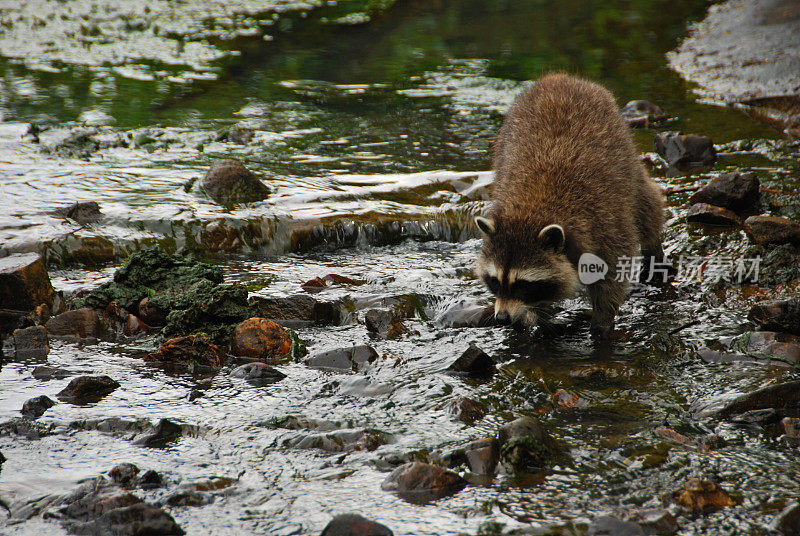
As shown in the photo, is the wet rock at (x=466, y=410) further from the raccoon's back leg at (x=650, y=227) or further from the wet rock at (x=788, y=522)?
the raccoon's back leg at (x=650, y=227)

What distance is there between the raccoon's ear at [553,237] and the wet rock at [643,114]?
4.81 meters

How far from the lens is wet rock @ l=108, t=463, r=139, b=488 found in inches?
125

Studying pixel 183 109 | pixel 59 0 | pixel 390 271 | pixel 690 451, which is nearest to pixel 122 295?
pixel 390 271

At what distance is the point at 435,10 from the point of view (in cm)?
1641

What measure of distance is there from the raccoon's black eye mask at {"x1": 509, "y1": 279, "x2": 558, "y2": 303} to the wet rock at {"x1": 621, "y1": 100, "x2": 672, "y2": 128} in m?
4.81

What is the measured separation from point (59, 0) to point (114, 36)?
2.55 metres

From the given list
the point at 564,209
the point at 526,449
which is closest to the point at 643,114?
the point at 564,209

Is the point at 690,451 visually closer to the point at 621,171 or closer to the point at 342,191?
the point at 621,171

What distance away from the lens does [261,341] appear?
4656 millimetres

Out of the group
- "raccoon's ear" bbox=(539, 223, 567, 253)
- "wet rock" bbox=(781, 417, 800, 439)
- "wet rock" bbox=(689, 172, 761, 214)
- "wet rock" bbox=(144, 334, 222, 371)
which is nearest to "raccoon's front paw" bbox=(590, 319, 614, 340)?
"raccoon's ear" bbox=(539, 223, 567, 253)

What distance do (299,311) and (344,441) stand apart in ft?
6.00

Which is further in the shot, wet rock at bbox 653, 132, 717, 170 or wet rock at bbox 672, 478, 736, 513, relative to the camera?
wet rock at bbox 653, 132, 717, 170

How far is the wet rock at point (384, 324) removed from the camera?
4.93 m
